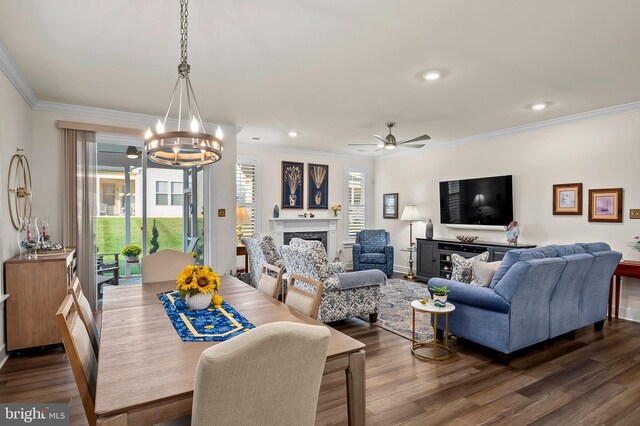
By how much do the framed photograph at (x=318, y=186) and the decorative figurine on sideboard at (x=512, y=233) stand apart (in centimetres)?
376

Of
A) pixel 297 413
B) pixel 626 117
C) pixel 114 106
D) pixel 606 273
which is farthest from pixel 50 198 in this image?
pixel 626 117

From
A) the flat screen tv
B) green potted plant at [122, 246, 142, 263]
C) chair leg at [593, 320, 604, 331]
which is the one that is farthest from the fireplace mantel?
chair leg at [593, 320, 604, 331]

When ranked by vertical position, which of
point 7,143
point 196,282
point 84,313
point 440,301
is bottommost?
point 440,301

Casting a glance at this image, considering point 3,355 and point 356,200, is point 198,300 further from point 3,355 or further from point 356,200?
point 356,200

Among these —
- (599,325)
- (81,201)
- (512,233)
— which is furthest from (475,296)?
(81,201)

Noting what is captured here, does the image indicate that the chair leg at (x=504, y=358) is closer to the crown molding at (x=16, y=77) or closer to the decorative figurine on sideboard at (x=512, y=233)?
the decorative figurine on sideboard at (x=512, y=233)

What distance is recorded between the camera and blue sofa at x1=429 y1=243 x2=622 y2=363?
122 inches

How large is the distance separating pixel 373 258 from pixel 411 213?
4.00ft

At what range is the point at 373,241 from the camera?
24.6ft

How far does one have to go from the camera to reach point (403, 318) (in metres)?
4.52

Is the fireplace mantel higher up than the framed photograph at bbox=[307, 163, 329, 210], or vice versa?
the framed photograph at bbox=[307, 163, 329, 210]

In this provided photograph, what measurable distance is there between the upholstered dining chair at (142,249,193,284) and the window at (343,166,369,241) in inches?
205

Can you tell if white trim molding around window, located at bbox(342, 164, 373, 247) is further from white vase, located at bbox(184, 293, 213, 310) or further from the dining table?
white vase, located at bbox(184, 293, 213, 310)

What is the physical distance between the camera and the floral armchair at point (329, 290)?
3.96 m
